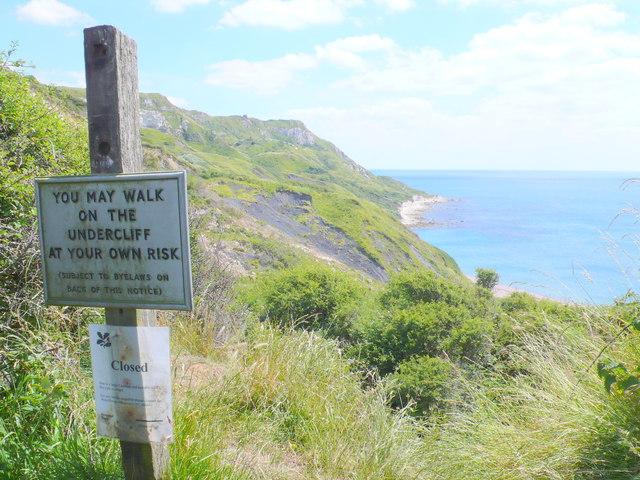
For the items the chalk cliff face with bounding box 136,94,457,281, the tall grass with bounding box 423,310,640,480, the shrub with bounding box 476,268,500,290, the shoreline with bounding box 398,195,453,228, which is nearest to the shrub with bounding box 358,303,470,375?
the tall grass with bounding box 423,310,640,480

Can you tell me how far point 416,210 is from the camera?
468 feet

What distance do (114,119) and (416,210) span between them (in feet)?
471

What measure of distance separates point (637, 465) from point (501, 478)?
768mm

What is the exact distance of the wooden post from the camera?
7.91 ft

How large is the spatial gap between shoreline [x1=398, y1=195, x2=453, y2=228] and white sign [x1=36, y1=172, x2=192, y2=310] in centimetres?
10046

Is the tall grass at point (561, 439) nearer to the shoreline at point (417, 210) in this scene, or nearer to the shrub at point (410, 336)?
the shrub at point (410, 336)

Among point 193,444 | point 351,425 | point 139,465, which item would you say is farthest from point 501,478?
point 139,465

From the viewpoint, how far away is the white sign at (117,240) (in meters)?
2.31

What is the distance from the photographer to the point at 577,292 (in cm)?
433

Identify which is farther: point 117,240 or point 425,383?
point 425,383

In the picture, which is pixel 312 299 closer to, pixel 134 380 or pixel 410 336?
pixel 410 336

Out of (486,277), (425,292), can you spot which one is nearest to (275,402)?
(425,292)

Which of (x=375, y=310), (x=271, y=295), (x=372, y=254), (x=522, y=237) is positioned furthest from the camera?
(x=522, y=237)

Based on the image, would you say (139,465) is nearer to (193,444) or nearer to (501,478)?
(193,444)
